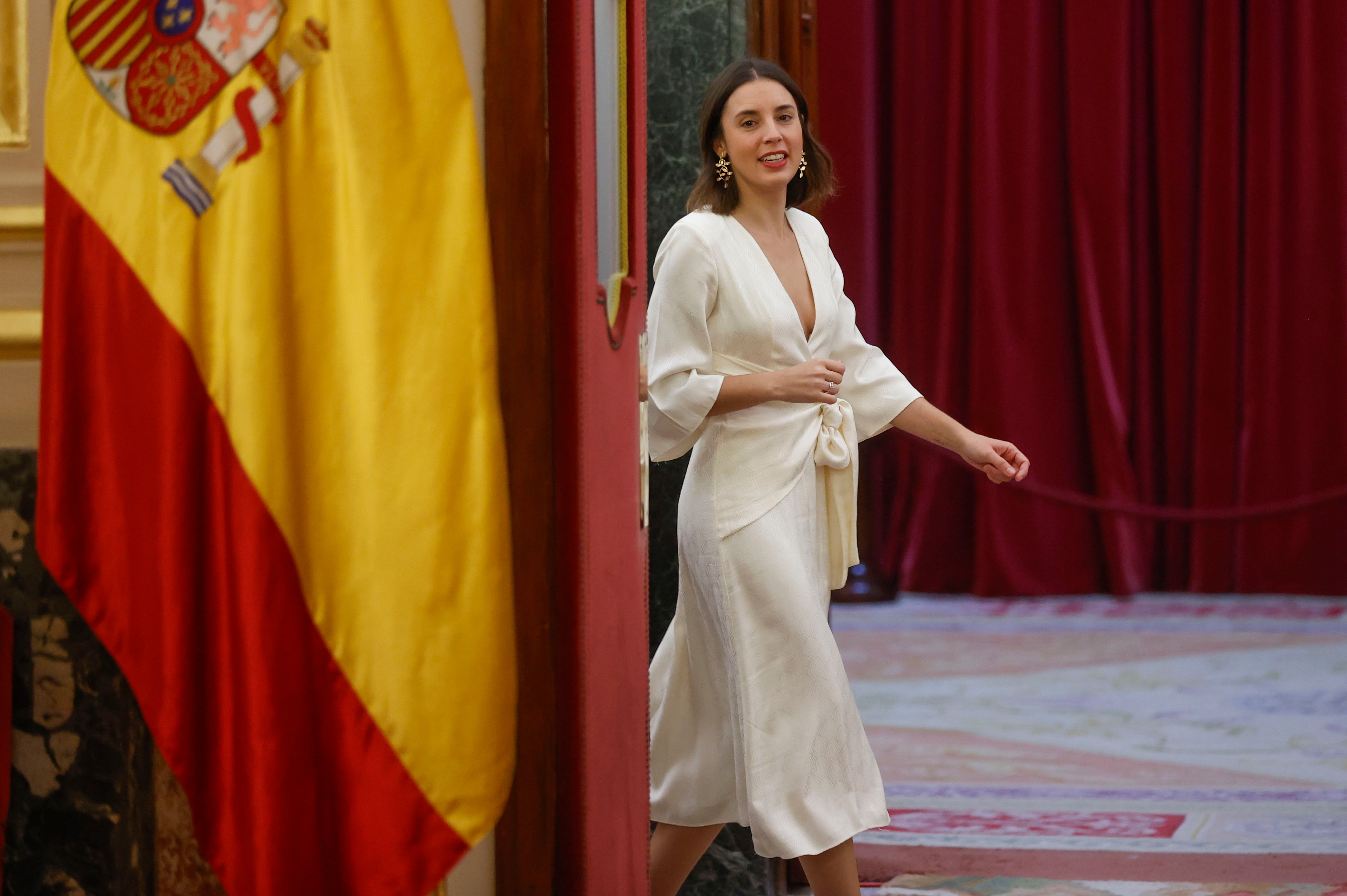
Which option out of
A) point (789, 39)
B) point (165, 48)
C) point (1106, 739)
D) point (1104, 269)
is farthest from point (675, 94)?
point (1104, 269)

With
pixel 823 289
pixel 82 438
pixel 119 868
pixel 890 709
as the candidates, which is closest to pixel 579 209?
pixel 82 438

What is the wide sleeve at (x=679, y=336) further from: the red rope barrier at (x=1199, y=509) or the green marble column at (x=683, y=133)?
the red rope barrier at (x=1199, y=509)

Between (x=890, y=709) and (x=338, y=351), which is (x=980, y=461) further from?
(x=890, y=709)

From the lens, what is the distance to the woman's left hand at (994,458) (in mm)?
2334

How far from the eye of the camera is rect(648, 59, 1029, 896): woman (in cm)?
220

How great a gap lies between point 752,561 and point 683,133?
96 centimetres

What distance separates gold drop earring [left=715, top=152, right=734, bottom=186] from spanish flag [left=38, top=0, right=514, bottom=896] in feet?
3.86

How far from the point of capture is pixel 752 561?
7.30 feet

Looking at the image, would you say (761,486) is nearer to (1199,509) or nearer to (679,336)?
(679,336)

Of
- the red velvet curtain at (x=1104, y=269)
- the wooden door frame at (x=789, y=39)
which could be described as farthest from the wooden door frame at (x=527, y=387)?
the red velvet curtain at (x=1104, y=269)

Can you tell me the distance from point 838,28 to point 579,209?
4.84 metres

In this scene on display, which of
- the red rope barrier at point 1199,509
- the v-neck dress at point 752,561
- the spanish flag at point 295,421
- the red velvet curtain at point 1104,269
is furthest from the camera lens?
the red velvet curtain at point 1104,269

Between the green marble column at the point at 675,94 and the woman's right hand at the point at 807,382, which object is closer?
the woman's right hand at the point at 807,382

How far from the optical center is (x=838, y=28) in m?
5.87
